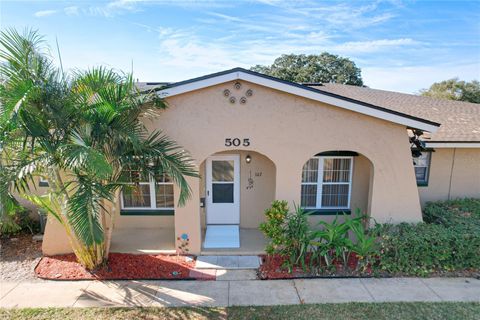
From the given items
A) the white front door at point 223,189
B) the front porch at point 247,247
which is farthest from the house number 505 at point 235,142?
the front porch at point 247,247

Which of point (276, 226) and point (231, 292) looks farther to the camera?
point (276, 226)

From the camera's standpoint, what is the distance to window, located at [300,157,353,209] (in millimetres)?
9398

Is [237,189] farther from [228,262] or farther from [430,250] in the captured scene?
[430,250]

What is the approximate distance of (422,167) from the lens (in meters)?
10.1

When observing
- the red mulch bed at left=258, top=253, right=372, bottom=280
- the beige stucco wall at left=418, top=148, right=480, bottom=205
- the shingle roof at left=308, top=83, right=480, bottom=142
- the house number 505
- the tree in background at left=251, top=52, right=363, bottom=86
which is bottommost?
the red mulch bed at left=258, top=253, right=372, bottom=280

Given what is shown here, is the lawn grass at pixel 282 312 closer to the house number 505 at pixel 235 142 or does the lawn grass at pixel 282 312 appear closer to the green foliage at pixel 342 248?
the green foliage at pixel 342 248

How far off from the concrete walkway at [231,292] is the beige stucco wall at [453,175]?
3933 mm

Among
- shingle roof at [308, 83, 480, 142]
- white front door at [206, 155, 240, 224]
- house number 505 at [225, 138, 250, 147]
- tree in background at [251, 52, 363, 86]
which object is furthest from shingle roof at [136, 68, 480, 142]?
tree in background at [251, 52, 363, 86]

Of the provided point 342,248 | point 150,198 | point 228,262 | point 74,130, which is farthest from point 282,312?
point 150,198

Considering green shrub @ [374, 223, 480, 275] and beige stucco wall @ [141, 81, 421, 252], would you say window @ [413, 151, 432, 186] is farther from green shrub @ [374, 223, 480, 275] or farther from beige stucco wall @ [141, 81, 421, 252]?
green shrub @ [374, 223, 480, 275]

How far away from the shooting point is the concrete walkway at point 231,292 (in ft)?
19.7

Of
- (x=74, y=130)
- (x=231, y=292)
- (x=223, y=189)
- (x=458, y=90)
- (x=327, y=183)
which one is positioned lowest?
(x=231, y=292)

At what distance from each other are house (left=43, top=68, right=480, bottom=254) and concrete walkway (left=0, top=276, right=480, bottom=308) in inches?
61.7

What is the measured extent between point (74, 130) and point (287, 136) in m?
5.20
